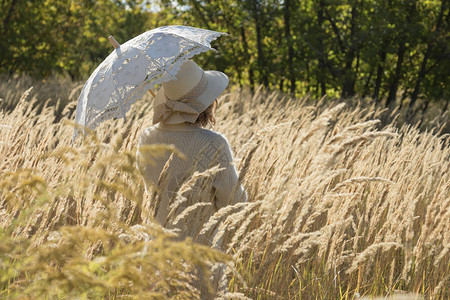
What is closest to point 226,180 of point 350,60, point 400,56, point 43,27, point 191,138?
point 191,138

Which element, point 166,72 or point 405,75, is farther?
point 405,75

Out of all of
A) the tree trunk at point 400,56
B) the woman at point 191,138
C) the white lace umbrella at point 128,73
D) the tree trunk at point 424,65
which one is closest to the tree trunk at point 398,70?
the tree trunk at point 400,56

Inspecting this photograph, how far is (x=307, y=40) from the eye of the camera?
12.4 m

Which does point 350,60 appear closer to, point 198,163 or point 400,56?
point 400,56

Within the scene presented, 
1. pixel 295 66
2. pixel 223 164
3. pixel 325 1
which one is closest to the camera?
pixel 223 164

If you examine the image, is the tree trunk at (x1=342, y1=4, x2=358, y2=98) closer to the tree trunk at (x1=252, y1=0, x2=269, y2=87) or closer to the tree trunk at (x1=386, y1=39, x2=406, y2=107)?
the tree trunk at (x1=386, y1=39, x2=406, y2=107)

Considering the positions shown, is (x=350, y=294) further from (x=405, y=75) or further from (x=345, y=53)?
(x=405, y=75)

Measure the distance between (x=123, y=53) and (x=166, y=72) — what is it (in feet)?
1.34

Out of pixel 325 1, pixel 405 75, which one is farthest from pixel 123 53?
pixel 405 75

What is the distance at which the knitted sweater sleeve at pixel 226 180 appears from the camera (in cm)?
233

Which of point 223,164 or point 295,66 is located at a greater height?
point 223,164

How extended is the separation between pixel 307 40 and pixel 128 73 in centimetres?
1028

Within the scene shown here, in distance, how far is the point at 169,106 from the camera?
93.9 inches

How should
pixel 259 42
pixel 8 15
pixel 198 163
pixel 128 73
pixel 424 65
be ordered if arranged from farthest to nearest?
pixel 259 42 < pixel 8 15 < pixel 424 65 < pixel 128 73 < pixel 198 163
